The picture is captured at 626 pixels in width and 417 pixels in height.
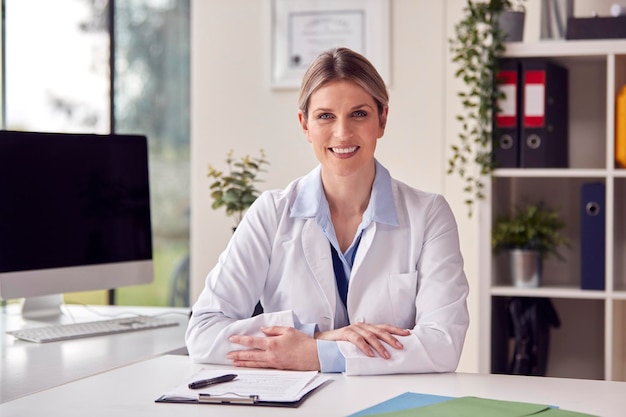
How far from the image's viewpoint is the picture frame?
11.2 ft

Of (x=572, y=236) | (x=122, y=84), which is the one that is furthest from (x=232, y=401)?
(x=122, y=84)

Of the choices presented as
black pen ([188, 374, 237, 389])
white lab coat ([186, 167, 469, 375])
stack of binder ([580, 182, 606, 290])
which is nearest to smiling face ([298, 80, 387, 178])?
white lab coat ([186, 167, 469, 375])

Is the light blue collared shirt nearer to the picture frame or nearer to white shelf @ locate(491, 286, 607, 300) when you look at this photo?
white shelf @ locate(491, 286, 607, 300)

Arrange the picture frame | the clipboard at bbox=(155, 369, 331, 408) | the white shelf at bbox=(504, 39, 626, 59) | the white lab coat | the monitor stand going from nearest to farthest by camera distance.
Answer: the clipboard at bbox=(155, 369, 331, 408) < the white lab coat < the monitor stand < the white shelf at bbox=(504, 39, 626, 59) < the picture frame

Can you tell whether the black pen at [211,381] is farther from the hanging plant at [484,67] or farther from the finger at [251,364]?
the hanging plant at [484,67]

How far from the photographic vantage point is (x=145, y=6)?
4945 millimetres

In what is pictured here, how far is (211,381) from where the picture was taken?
163cm

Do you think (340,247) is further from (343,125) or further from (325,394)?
(325,394)

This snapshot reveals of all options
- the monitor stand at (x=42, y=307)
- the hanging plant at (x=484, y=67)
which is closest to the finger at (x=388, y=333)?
the hanging plant at (x=484, y=67)

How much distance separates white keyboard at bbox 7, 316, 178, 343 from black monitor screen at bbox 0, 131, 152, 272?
18 cm

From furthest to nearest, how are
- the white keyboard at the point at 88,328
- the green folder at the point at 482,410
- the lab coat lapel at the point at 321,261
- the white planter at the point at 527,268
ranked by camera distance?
1. the white planter at the point at 527,268
2. the white keyboard at the point at 88,328
3. the lab coat lapel at the point at 321,261
4. the green folder at the point at 482,410

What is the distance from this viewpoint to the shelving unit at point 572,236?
2891mm

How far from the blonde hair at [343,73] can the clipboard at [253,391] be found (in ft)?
2.49

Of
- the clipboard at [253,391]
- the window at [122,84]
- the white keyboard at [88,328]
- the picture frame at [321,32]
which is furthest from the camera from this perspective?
the window at [122,84]
